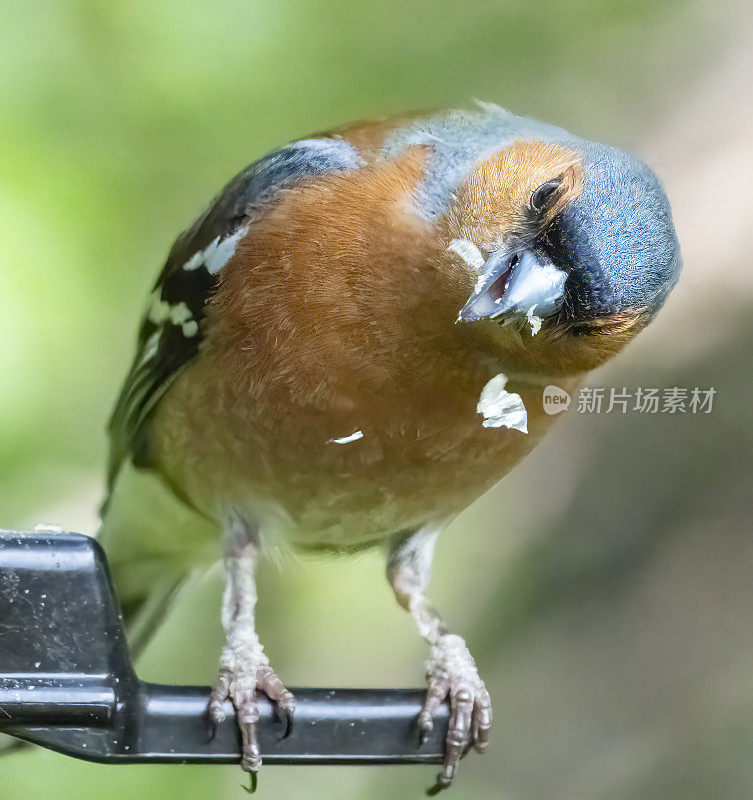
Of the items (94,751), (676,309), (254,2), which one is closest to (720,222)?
(676,309)

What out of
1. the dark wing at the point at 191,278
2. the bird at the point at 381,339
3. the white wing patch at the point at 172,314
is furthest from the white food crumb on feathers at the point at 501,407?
the white wing patch at the point at 172,314

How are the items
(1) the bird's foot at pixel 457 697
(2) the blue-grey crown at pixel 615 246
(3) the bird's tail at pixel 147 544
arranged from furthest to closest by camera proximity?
(3) the bird's tail at pixel 147 544 → (1) the bird's foot at pixel 457 697 → (2) the blue-grey crown at pixel 615 246

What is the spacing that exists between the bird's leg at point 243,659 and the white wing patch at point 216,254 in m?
0.48

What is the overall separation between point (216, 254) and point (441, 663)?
2.71 ft

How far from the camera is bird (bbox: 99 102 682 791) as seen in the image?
1520mm

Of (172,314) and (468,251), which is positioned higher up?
(468,251)

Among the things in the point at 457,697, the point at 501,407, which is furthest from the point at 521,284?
the point at 457,697

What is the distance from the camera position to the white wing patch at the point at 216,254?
193cm

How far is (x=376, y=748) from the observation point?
146cm

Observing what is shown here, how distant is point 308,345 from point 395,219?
0.24m

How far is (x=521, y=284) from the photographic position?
146 centimetres

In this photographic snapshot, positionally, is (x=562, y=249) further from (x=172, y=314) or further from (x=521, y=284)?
(x=172, y=314)

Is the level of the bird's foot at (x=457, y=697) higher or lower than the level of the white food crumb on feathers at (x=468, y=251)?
lower

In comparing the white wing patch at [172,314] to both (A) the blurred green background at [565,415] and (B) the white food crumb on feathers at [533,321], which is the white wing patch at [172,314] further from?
(B) the white food crumb on feathers at [533,321]
